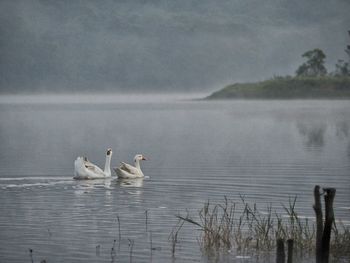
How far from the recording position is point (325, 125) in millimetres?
68938

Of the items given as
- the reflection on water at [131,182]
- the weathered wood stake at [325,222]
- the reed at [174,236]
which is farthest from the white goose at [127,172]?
the weathered wood stake at [325,222]

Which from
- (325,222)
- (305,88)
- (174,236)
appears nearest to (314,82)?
(305,88)

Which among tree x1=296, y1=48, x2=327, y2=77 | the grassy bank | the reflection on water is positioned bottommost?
the reflection on water

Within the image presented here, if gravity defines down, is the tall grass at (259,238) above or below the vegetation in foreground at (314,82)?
below

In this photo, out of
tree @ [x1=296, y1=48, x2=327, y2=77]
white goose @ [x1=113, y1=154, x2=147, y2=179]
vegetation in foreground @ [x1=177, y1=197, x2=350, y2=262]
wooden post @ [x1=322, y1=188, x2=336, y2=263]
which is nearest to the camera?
wooden post @ [x1=322, y1=188, x2=336, y2=263]

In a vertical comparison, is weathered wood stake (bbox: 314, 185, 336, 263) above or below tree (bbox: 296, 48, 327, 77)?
below

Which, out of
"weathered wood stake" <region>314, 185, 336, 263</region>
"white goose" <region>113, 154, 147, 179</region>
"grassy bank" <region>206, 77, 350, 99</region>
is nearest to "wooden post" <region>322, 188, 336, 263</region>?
"weathered wood stake" <region>314, 185, 336, 263</region>

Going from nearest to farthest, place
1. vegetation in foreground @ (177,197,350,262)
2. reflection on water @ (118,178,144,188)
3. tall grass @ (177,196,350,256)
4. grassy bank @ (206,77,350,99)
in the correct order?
vegetation in foreground @ (177,197,350,262)
tall grass @ (177,196,350,256)
reflection on water @ (118,178,144,188)
grassy bank @ (206,77,350,99)

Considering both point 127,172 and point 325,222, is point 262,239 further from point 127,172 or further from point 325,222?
point 127,172

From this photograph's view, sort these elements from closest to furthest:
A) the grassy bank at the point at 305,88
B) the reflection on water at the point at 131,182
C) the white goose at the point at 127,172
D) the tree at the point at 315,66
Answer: the reflection on water at the point at 131,182
the white goose at the point at 127,172
the grassy bank at the point at 305,88
the tree at the point at 315,66

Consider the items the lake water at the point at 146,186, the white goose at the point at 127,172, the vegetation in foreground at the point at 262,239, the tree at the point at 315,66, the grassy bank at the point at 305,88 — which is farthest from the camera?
the tree at the point at 315,66

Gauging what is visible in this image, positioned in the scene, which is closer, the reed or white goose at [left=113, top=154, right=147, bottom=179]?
the reed

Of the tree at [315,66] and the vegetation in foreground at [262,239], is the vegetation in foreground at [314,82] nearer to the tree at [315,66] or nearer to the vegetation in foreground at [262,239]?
the tree at [315,66]

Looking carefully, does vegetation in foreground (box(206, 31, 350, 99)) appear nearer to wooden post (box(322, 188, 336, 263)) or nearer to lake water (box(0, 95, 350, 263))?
lake water (box(0, 95, 350, 263))
